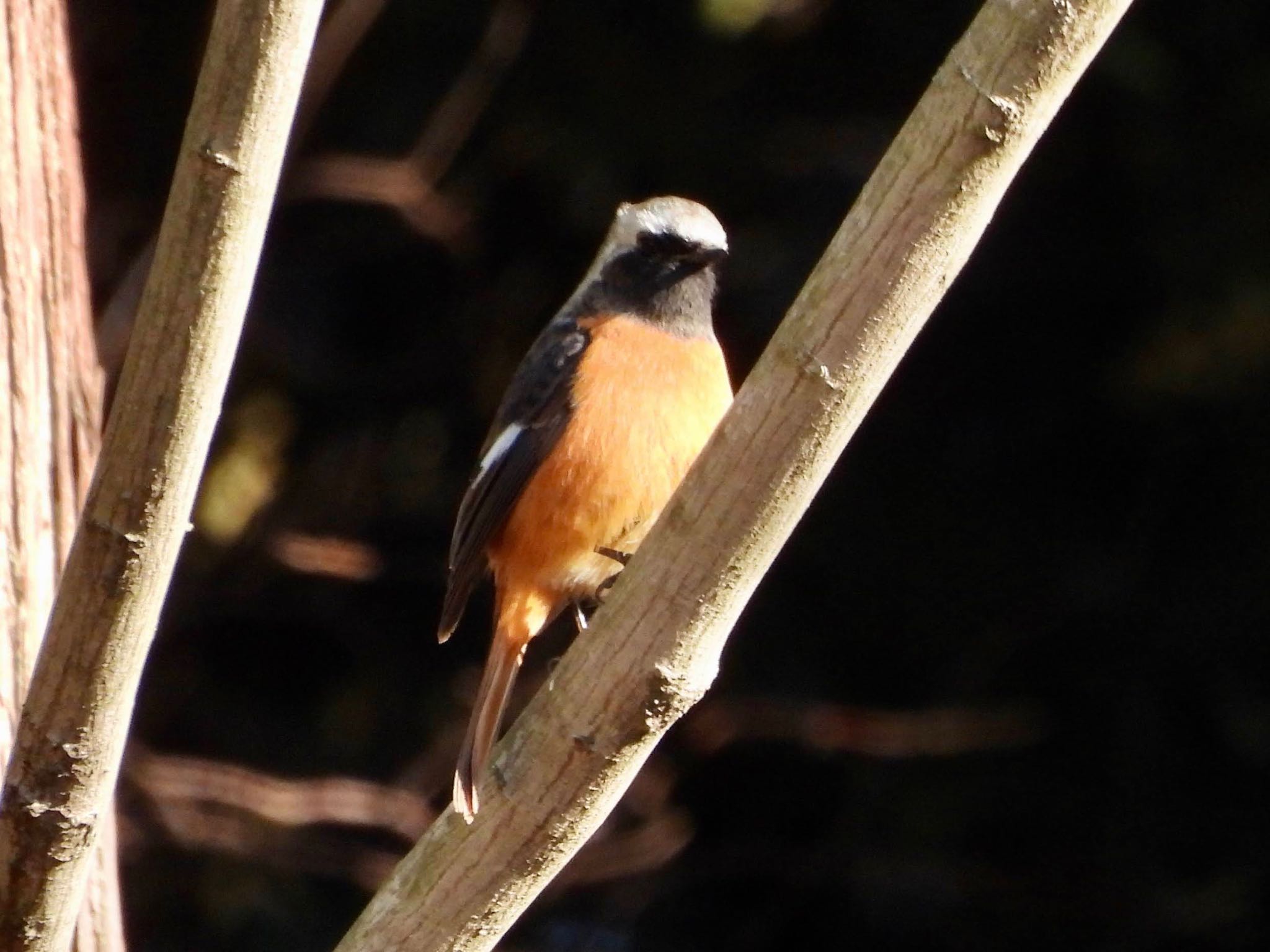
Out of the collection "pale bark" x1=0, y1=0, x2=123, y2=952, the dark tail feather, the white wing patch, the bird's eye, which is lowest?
the dark tail feather

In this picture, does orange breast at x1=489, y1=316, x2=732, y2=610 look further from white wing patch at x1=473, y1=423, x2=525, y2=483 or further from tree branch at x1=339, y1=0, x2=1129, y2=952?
tree branch at x1=339, y1=0, x2=1129, y2=952

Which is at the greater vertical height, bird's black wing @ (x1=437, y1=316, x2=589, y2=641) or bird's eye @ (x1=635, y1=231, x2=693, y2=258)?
bird's eye @ (x1=635, y1=231, x2=693, y2=258)

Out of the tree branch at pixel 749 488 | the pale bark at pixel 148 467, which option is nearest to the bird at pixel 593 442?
the tree branch at pixel 749 488

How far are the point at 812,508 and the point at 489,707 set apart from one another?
2.41 m

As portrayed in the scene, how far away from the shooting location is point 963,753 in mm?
5816

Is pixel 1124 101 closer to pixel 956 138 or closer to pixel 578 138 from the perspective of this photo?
pixel 578 138

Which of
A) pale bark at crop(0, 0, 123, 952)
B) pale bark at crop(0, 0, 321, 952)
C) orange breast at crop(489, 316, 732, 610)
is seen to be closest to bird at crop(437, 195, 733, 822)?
orange breast at crop(489, 316, 732, 610)

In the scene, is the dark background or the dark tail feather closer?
the dark tail feather

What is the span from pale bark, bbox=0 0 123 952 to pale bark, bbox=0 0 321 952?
16.5 inches

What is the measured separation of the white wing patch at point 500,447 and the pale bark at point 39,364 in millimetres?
1457

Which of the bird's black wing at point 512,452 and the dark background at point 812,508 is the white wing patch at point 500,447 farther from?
the dark background at point 812,508

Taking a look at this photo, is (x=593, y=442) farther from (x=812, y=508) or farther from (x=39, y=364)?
(x=812, y=508)

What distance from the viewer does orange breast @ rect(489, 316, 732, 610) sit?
3977 mm

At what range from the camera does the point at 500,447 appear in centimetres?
430
